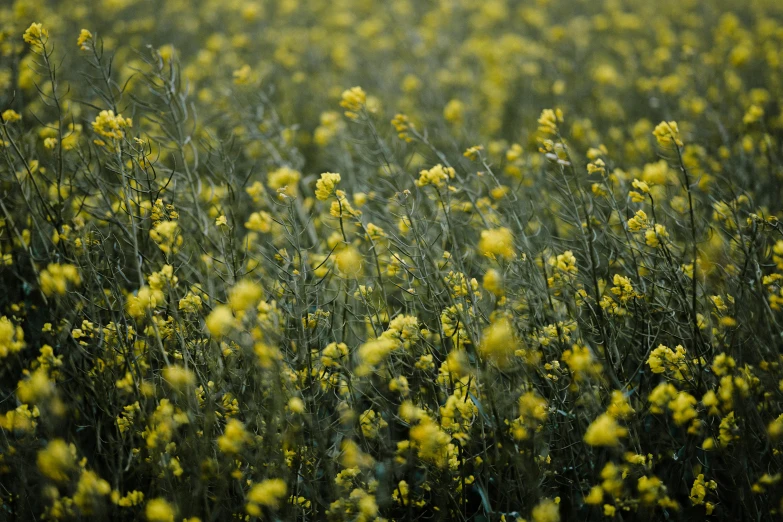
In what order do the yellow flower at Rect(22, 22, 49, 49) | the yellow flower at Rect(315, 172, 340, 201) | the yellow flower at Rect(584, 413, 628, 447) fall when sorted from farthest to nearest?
the yellow flower at Rect(22, 22, 49, 49) < the yellow flower at Rect(315, 172, 340, 201) < the yellow flower at Rect(584, 413, 628, 447)

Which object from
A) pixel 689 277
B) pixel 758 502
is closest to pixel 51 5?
pixel 689 277

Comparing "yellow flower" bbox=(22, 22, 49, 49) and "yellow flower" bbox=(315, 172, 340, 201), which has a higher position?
"yellow flower" bbox=(22, 22, 49, 49)

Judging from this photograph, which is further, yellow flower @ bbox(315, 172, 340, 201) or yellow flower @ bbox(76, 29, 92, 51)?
yellow flower @ bbox(76, 29, 92, 51)

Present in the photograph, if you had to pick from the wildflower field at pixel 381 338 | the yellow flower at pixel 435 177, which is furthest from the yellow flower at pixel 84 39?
the yellow flower at pixel 435 177

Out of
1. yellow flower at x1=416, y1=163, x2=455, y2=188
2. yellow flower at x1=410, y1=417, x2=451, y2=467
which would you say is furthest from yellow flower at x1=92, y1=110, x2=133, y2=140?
yellow flower at x1=410, y1=417, x2=451, y2=467

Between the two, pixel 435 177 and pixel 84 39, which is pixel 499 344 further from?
pixel 84 39

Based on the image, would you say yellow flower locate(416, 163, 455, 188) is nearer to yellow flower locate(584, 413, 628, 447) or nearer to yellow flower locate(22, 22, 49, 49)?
yellow flower locate(584, 413, 628, 447)

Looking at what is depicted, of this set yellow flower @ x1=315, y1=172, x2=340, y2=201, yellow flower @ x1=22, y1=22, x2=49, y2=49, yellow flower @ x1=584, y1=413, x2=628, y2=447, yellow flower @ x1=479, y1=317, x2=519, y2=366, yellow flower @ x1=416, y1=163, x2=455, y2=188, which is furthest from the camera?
yellow flower @ x1=22, y1=22, x2=49, y2=49

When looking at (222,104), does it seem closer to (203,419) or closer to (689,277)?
(203,419)

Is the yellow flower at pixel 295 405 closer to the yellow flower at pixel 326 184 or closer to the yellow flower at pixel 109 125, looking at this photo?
the yellow flower at pixel 326 184

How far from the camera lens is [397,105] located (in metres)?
5.02

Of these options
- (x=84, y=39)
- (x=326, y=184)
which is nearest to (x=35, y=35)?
(x=84, y=39)

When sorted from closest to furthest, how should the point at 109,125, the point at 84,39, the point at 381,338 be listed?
the point at 381,338, the point at 109,125, the point at 84,39

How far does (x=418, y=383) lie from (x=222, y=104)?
3390 mm
